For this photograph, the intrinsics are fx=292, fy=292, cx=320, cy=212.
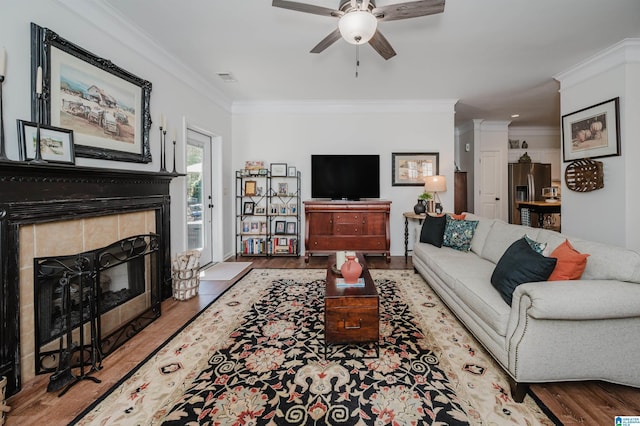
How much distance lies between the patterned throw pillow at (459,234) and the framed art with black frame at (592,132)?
1676 millimetres

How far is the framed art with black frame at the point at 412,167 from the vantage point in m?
5.12

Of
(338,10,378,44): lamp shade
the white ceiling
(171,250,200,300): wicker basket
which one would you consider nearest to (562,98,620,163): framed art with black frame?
the white ceiling

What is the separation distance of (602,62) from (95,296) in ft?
18.3

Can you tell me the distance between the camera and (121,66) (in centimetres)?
267

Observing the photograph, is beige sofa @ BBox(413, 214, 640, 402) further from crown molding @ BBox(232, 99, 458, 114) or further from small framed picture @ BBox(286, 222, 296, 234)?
crown molding @ BBox(232, 99, 458, 114)

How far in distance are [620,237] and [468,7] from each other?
3048mm

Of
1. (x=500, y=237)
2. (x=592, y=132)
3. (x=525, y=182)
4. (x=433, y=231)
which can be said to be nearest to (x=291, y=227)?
(x=433, y=231)

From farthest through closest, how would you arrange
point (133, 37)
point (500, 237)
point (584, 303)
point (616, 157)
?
point (616, 157)
point (500, 237)
point (133, 37)
point (584, 303)

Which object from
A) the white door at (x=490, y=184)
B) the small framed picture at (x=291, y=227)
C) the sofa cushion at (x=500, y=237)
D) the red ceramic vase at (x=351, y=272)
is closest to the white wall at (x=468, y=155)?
the white door at (x=490, y=184)

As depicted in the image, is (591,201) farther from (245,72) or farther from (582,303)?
(245,72)

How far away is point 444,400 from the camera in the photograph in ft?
5.32

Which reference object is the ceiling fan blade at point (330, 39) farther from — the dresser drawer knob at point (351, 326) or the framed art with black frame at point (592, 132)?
the framed art with black frame at point (592, 132)

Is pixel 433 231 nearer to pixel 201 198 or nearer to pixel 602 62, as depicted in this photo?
pixel 602 62

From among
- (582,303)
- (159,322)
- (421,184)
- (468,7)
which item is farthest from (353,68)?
(159,322)
